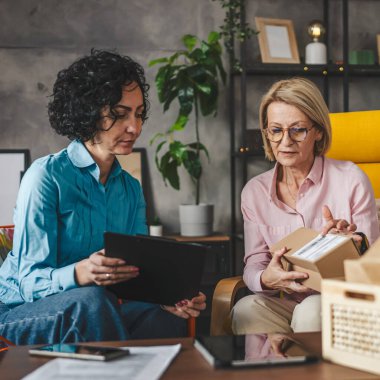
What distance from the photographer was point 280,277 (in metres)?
1.73

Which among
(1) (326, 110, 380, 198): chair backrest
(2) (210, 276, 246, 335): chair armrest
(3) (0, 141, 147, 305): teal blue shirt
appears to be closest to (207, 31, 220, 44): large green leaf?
(1) (326, 110, 380, 198): chair backrest

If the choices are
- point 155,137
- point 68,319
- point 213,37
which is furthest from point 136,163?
point 68,319

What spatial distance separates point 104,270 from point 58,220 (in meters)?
0.34

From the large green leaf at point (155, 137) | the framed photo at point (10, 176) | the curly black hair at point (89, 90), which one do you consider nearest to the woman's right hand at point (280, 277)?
A: the curly black hair at point (89, 90)

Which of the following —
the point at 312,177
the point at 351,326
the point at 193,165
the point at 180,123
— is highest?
the point at 180,123

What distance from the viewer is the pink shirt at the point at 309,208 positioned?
77.7 inches

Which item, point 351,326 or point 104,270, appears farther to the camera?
point 104,270

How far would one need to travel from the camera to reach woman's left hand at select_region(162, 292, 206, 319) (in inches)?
64.5

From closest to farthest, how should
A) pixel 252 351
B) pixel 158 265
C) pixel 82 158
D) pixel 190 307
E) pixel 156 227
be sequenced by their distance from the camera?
1. pixel 252 351
2. pixel 158 265
3. pixel 190 307
4. pixel 82 158
5. pixel 156 227

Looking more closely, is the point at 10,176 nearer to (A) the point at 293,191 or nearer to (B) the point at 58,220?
(B) the point at 58,220

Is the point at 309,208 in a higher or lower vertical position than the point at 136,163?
lower

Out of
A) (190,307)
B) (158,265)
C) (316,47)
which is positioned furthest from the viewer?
(316,47)

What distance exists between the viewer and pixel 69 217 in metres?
1.71

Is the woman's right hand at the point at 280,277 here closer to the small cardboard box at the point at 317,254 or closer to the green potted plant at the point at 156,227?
the small cardboard box at the point at 317,254
